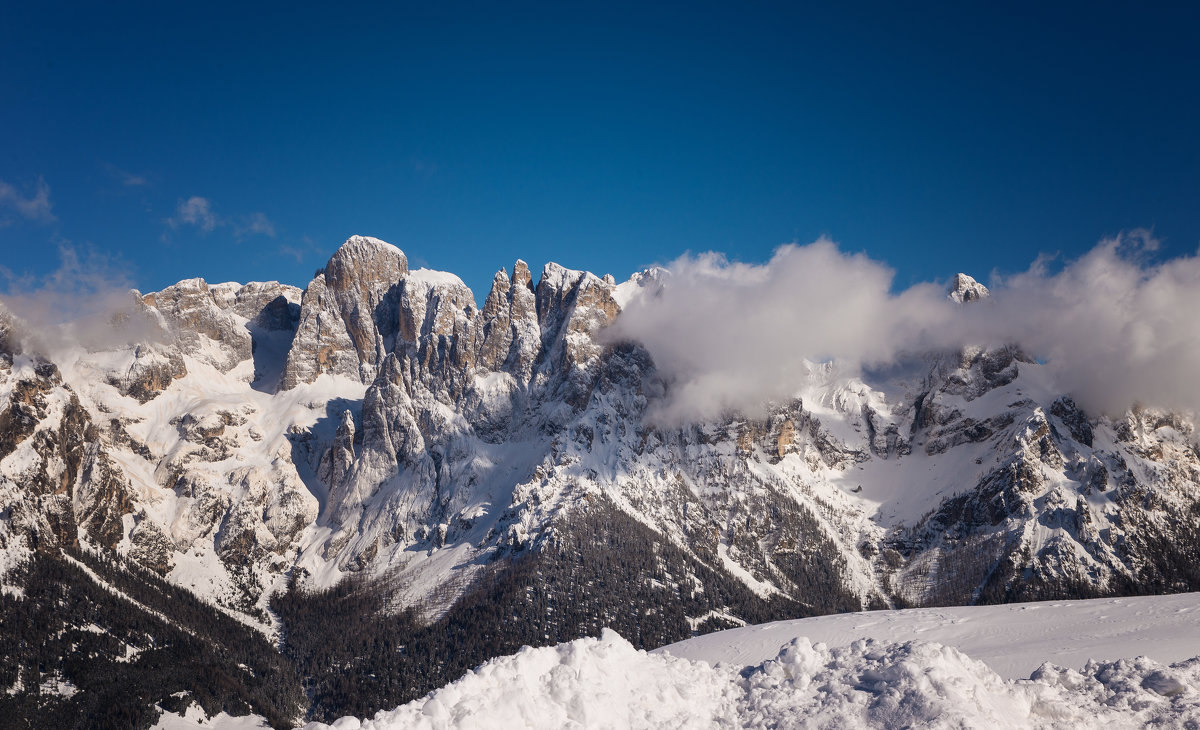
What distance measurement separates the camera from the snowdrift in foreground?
79.0 feet

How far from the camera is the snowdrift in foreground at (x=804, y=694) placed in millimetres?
24094

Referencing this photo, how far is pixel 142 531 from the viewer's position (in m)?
177

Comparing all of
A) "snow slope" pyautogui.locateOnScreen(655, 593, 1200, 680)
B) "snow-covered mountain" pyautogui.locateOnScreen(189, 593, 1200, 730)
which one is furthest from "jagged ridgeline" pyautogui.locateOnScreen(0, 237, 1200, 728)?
"snow-covered mountain" pyautogui.locateOnScreen(189, 593, 1200, 730)

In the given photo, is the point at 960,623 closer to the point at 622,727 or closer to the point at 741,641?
the point at 741,641

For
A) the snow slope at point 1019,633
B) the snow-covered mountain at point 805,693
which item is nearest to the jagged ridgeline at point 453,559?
the snow slope at point 1019,633

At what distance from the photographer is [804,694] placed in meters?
27.5

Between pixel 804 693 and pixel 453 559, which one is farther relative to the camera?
pixel 453 559

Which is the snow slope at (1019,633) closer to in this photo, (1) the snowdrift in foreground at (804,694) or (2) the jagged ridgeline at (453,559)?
(1) the snowdrift in foreground at (804,694)

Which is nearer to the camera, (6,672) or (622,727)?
(622,727)

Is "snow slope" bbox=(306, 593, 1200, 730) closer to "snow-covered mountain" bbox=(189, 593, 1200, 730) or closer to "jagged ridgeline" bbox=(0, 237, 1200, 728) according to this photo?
"snow-covered mountain" bbox=(189, 593, 1200, 730)

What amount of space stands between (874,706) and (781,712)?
125 inches

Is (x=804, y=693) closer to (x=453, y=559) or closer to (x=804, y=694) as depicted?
(x=804, y=694)

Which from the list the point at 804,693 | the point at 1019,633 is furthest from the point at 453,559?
the point at 804,693

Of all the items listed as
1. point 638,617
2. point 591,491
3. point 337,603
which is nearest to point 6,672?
point 337,603
